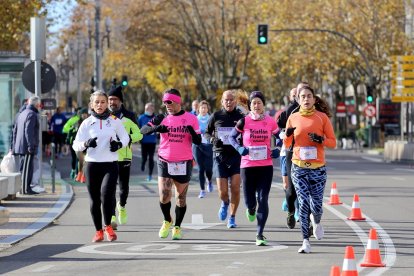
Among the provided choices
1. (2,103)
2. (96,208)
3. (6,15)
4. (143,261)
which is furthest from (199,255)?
(6,15)

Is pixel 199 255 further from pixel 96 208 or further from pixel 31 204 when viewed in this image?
pixel 31 204

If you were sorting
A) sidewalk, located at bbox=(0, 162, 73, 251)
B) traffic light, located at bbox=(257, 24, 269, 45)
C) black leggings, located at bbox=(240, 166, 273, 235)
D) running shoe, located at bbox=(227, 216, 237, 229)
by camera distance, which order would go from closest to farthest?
black leggings, located at bbox=(240, 166, 273, 235), sidewalk, located at bbox=(0, 162, 73, 251), running shoe, located at bbox=(227, 216, 237, 229), traffic light, located at bbox=(257, 24, 269, 45)

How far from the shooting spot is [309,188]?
46.8 feet

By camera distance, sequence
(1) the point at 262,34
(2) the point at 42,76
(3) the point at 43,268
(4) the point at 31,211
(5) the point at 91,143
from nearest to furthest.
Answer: (3) the point at 43,268
(5) the point at 91,143
(4) the point at 31,211
(2) the point at 42,76
(1) the point at 262,34

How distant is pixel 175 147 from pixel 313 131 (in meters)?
2.20

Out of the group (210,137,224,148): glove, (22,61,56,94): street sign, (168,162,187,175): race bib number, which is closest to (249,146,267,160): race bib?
(168,162,187,175): race bib number

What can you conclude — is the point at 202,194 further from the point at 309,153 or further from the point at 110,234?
the point at 309,153

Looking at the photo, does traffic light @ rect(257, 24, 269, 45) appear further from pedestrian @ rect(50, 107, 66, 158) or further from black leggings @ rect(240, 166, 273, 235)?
black leggings @ rect(240, 166, 273, 235)

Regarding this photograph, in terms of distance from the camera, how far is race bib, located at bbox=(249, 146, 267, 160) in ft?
50.7

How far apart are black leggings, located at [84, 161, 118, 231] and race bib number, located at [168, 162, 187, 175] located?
68 centimetres

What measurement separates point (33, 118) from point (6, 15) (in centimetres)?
1683

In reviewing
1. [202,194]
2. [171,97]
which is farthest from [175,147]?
[202,194]

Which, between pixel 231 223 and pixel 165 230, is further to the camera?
pixel 231 223

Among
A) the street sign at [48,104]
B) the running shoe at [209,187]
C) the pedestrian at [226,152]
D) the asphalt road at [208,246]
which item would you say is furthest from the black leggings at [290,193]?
the street sign at [48,104]
